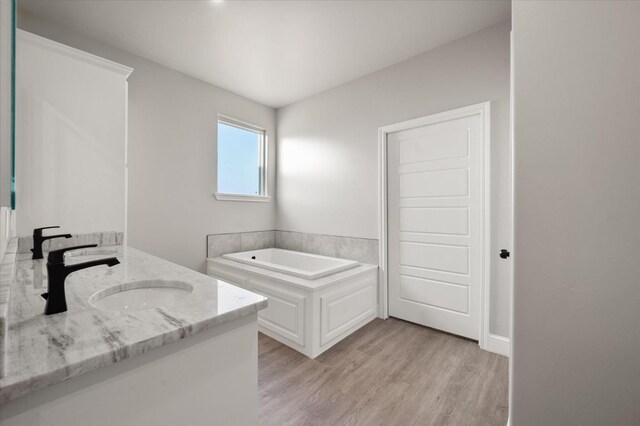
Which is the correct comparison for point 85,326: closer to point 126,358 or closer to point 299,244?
point 126,358

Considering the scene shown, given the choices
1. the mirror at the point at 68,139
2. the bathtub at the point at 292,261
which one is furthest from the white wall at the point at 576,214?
the mirror at the point at 68,139

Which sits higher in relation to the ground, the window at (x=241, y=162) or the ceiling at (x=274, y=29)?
the ceiling at (x=274, y=29)

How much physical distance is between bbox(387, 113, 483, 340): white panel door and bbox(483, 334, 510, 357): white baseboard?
132mm

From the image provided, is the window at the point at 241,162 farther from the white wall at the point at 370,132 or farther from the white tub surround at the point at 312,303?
the white tub surround at the point at 312,303

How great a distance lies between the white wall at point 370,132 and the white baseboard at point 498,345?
6 centimetres

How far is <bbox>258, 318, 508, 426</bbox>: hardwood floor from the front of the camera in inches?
59.2

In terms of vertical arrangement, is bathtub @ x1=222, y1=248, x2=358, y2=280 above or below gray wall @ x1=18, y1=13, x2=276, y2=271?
below

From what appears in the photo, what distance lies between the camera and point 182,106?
115 inches

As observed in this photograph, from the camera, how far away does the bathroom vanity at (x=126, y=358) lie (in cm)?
49

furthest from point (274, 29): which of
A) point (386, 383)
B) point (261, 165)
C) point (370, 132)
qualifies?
point (386, 383)

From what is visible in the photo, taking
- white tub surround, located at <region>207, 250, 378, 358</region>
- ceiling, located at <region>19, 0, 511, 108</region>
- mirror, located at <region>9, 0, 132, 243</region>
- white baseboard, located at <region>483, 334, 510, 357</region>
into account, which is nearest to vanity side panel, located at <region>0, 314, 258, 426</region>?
white tub surround, located at <region>207, 250, 378, 358</region>

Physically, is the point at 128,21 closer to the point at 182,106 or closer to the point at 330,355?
the point at 182,106

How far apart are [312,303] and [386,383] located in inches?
28.7

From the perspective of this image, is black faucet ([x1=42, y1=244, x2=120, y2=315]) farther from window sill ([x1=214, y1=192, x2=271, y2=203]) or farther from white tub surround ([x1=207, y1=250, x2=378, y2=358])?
window sill ([x1=214, y1=192, x2=271, y2=203])
